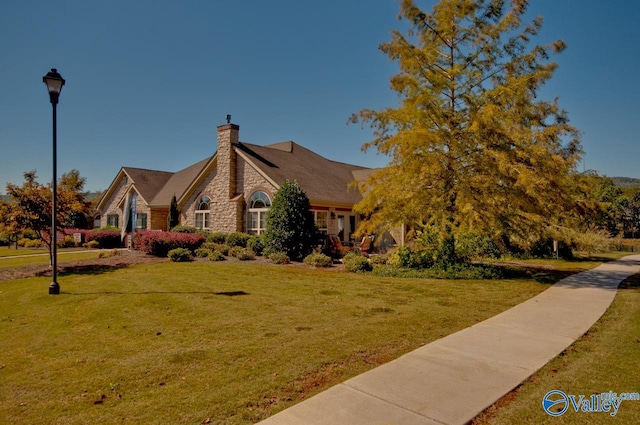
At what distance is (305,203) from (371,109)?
6.01 m

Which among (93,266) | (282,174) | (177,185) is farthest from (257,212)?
(177,185)

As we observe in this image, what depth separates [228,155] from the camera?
23844 millimetres

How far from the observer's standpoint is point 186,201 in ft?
88.6

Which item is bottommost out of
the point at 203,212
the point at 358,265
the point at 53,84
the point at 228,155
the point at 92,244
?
the point at 358,265

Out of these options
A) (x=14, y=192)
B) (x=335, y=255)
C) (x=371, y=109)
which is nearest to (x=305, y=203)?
(x=335, y=255)

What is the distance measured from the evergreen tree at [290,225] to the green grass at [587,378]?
1267cm

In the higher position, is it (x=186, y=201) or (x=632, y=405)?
(x=186, y=201)

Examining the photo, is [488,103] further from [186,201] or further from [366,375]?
[186,201]

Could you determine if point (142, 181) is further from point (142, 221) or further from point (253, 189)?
point (253, 189)

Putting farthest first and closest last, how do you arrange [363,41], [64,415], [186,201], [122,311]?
1. [186,201]
2. [363,41]
3. [122,311]
4. [64,415]

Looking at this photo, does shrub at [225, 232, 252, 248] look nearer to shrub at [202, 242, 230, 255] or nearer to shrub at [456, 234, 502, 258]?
shrub at [202, 242, 230, 255]

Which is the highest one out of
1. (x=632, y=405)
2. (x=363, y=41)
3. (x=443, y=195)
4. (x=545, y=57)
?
(x=363, y=41)

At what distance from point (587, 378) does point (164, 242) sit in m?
17.0

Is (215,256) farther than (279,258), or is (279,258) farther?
(215,256)
